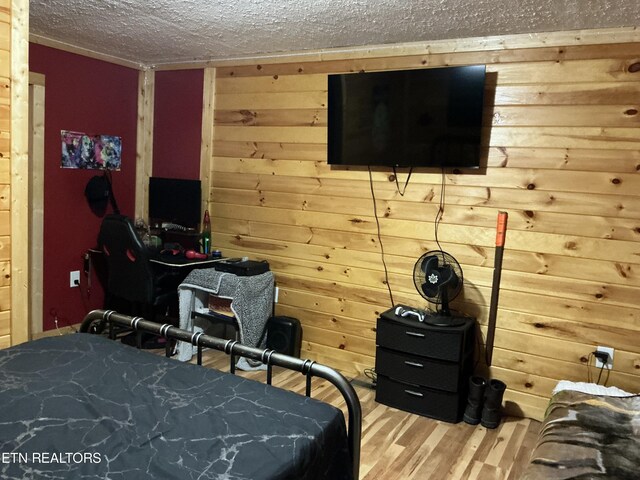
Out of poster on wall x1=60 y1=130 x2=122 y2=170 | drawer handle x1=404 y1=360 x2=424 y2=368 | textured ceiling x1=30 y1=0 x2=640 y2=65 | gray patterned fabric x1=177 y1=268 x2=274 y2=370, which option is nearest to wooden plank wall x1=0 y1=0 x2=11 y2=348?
textured ceiling x1=30 y1=0 x2=640 y2=65

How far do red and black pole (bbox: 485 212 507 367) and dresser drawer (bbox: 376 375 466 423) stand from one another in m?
0.35

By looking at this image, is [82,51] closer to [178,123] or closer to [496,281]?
[178,123]

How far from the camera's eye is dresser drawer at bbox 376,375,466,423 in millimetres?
3104

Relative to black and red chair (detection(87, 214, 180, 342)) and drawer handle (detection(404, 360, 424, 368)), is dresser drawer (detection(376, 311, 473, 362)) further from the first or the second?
black and red chair (detection(87, 214, 180, 342))

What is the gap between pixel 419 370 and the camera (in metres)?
Result: 3.16

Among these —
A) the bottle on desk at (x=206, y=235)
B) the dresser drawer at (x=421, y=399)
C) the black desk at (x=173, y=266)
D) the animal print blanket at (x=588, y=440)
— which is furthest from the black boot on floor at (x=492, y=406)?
the bottle on desk at (x=206, y=235)

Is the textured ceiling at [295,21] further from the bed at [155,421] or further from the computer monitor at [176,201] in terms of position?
the bed at [155,421]

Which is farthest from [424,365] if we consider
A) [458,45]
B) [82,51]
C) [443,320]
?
[82,51]

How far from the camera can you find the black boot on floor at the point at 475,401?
3078 mm

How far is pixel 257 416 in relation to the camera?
154cm

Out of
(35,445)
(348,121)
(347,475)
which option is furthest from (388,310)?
(35,445)

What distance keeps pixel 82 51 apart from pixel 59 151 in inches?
31.9

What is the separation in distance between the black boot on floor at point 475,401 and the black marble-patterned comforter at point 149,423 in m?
1.70

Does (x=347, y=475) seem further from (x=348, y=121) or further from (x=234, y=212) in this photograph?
(x=234, y=212)
